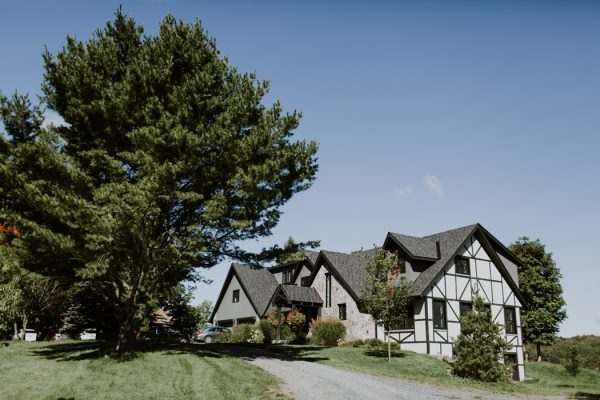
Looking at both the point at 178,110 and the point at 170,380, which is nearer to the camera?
the point at 170,380

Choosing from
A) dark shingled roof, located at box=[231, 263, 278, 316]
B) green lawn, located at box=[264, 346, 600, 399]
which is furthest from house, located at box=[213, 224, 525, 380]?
green lawn, located at box=[264, 346, 600, 399]

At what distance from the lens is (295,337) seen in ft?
113

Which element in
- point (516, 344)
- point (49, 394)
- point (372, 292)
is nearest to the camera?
point (49, 394)

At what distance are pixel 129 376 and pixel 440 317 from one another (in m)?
21.3

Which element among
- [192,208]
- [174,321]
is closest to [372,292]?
[192,208]

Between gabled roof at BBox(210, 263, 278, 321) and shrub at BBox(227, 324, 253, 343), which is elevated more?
gabled roof at BBox(210, 263, 278, 321)

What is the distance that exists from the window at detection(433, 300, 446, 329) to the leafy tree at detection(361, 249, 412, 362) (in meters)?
5.83

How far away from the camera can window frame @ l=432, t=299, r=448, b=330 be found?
29594mm

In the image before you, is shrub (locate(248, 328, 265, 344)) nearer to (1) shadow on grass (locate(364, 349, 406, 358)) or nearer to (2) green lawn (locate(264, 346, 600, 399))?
(2) green lawn (locate(264, 346, 600, 399))

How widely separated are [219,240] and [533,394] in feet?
44.4

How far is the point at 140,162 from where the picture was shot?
54.1ft

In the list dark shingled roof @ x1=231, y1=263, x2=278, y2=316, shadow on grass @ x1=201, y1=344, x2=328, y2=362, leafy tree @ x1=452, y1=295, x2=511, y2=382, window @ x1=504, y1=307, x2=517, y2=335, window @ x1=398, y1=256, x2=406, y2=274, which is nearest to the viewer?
leafy tree @ x1=452, y1=295, x2=511, y2=382

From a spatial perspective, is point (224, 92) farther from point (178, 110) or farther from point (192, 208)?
point (192, 208)

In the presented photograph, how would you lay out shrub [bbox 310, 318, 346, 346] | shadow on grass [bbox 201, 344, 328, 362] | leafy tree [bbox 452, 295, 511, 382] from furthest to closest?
1. shrub [bbox 310, 318, 346, 346]
2. shadow on grass [bbox 201, 344, 328, 362]
3. leafy tree [bbox 452, 295, 511, 382]
